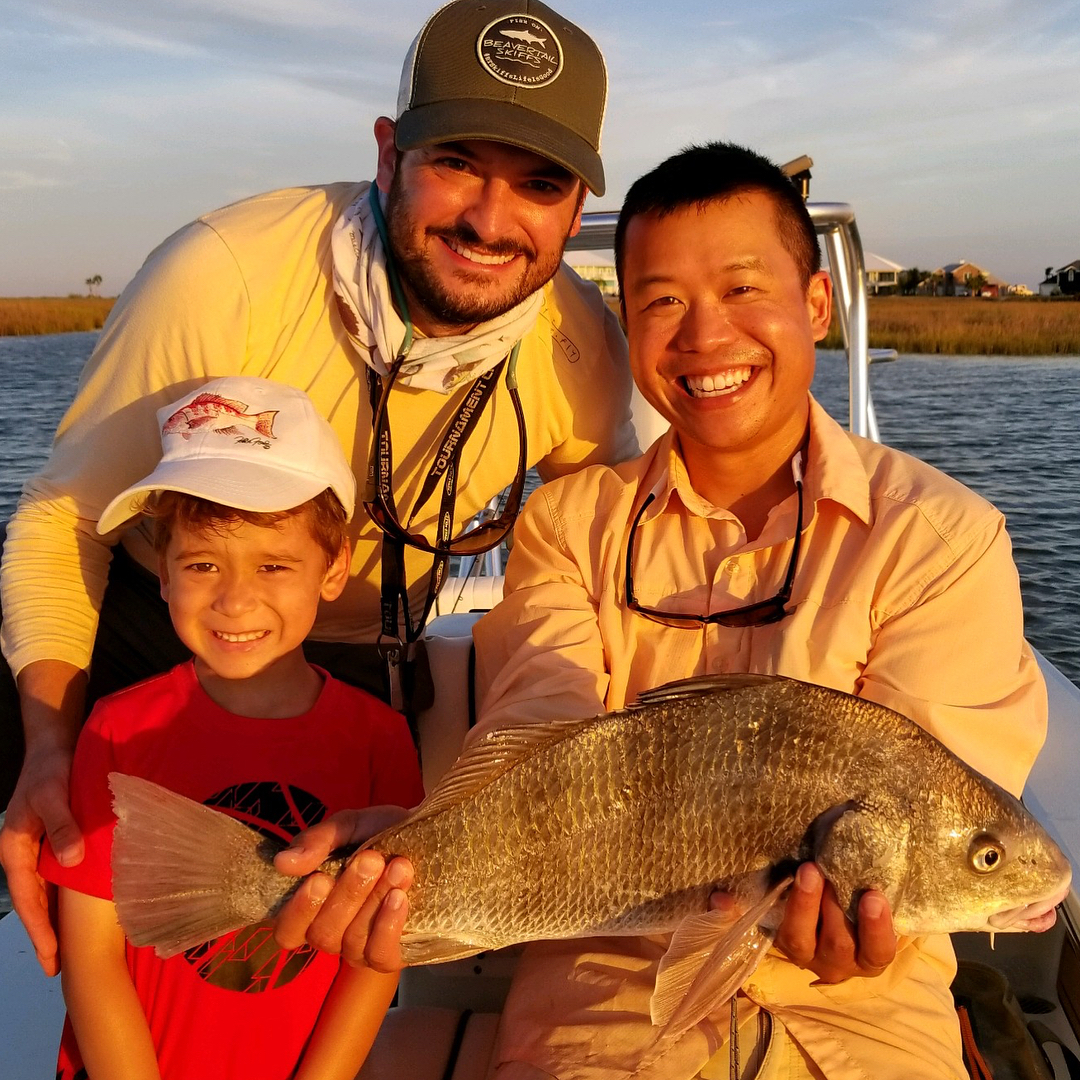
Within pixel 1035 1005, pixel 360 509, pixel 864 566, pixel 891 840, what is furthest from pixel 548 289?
pixel 1035 1005

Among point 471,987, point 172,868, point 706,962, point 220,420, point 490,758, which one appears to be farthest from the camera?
point 471,987

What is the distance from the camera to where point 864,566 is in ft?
8.36

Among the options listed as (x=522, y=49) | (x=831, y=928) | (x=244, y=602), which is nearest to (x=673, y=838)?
(x=831, y=928)

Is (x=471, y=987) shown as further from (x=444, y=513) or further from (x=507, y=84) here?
Result: (x=507, y=84)

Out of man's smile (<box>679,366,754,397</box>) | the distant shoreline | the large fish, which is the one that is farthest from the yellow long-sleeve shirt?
the distant shoreline

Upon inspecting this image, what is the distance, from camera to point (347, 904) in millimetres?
2088

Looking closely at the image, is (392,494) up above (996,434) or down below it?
above

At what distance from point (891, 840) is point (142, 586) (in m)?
2.40

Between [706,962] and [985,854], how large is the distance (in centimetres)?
64

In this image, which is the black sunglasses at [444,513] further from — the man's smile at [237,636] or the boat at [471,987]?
the man's smile at [237,636]

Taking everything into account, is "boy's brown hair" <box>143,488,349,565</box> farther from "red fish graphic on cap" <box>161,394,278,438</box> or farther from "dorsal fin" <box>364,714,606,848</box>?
"dorsal fin" <box>364,714,606,848</box>

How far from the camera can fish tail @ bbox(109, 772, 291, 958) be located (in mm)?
2043

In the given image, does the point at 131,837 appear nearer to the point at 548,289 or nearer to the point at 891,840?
the point at 891,840

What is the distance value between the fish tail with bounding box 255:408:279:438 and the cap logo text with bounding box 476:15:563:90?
4.24 feet
